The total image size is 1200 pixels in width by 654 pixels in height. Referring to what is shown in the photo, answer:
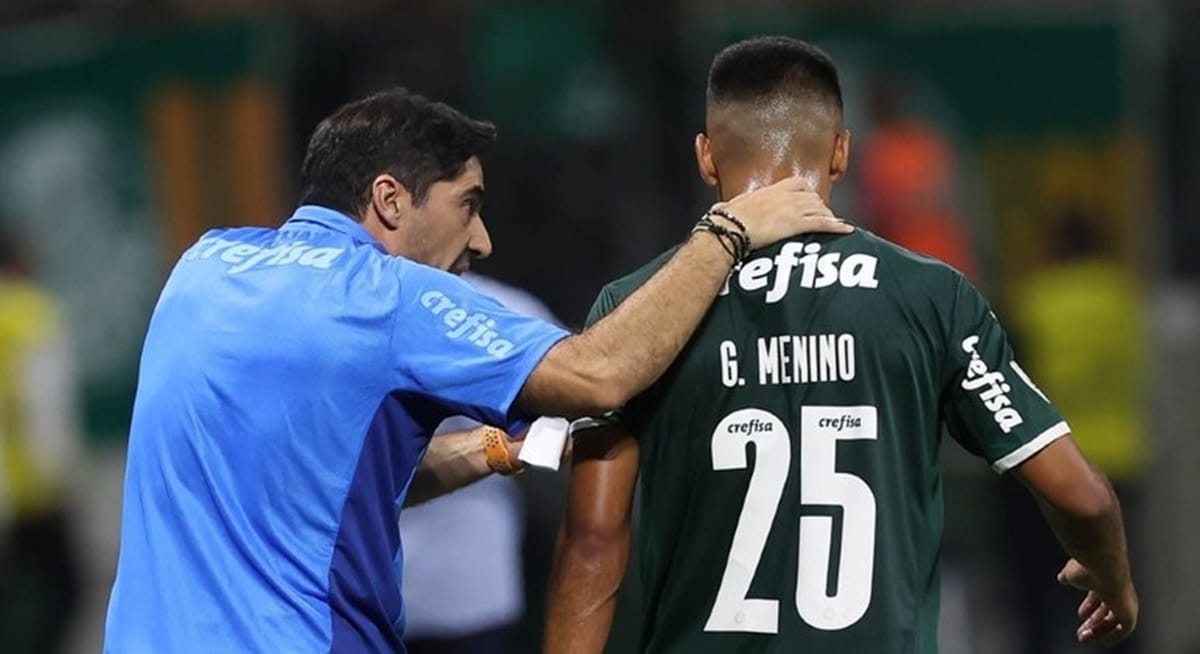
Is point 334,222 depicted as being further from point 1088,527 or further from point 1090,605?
point 1090,605

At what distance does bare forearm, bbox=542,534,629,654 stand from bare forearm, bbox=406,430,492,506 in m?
0.69

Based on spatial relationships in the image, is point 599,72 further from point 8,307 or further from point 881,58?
point 8,307

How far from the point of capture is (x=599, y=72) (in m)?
12.5

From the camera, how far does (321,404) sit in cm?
501

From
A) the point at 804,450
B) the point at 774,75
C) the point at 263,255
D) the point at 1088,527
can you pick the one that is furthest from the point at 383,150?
the point at 1088,527

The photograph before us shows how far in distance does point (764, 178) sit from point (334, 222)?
→ 918 millimetres

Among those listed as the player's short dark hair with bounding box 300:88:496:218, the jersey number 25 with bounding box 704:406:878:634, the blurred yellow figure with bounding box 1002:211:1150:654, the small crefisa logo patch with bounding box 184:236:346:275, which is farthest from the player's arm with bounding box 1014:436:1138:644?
the blurred yellow figure with bounding box 1002:211:1150:654

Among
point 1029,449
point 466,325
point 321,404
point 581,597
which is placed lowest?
point 581,597

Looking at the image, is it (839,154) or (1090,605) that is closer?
(839,154)

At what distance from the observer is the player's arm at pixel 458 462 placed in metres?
5.77

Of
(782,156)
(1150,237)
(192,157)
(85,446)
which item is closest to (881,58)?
(1150,237)

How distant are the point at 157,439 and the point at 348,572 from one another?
1.59ft

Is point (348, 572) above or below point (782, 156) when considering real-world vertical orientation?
below

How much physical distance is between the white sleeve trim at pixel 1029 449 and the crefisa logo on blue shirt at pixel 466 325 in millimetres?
1037
